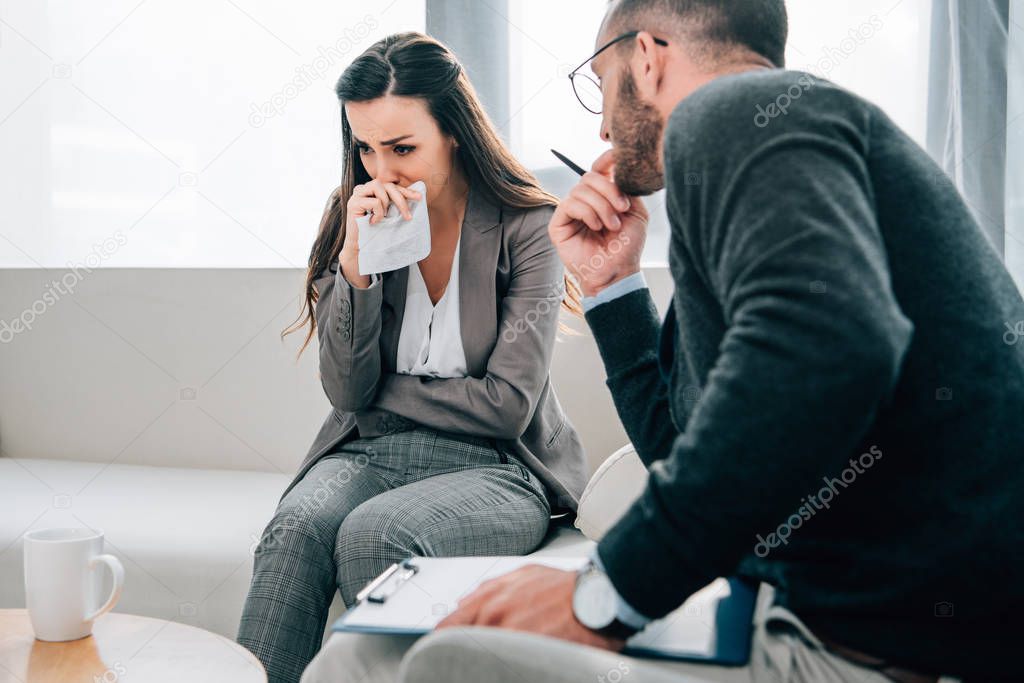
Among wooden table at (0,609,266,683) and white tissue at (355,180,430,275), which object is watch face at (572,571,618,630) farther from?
white tissue at (355,180,430,275)

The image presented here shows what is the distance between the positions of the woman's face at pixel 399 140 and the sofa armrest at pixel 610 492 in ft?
1.96

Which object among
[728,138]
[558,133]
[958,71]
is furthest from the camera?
[558,133]

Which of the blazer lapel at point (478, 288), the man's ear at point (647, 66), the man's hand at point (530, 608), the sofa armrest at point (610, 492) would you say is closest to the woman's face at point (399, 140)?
the blazer lapel at point (478, 288)

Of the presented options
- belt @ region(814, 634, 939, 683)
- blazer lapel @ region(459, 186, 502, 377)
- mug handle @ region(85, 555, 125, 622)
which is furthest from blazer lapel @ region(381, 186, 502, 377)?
belt @ region(814, 634, 939, 683)

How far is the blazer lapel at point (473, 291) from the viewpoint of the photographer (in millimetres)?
1491

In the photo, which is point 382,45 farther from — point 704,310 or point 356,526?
point 704,310

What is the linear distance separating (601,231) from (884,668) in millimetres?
606

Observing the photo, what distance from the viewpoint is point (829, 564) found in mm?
609

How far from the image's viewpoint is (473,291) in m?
1.50

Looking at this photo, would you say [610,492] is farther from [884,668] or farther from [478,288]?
[884,668]

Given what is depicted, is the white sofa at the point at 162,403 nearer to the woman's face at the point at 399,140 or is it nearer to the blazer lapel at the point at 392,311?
the blazer lapel at the point at 392,311

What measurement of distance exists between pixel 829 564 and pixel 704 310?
202 mm

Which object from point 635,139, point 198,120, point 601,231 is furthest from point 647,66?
point 198,120

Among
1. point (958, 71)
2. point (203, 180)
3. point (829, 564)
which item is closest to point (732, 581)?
point (829, 564)
